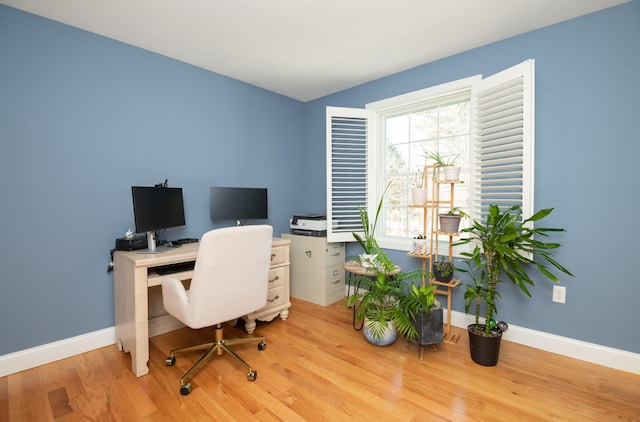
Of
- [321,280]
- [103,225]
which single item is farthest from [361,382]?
[103,225]

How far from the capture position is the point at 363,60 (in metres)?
2.87

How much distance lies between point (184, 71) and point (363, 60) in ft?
5.75

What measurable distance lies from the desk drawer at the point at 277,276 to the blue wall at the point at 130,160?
1314mm

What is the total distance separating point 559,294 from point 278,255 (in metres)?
2.35

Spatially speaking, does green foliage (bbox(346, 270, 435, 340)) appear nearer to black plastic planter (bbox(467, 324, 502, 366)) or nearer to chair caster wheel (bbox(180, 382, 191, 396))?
black plastic planter (bbox(467, 324, 502, 366))

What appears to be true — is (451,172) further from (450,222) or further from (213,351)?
(213,351)

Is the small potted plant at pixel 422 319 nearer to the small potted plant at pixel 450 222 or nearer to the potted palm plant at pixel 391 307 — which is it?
the potted palm plant at pixel 391 307

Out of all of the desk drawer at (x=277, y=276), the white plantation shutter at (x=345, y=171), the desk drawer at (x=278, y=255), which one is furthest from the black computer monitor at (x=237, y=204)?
the white plantation shutter at (x=345, y=171)

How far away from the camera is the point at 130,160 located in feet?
8.32

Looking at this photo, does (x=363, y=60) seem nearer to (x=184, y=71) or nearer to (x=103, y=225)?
(x=184, y=71)

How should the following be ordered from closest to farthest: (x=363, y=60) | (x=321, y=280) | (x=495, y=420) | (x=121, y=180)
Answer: (x=495, y=420) → (x=121, y=180) → (x=363, y=60) → (x=321, y=280)

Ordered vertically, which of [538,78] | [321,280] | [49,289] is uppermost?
[538,78]

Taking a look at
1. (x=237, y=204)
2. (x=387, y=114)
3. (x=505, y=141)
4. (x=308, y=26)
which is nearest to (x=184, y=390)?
(x=237, y=204)

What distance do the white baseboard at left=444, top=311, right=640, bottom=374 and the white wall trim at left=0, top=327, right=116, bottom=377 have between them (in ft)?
10.9
